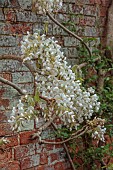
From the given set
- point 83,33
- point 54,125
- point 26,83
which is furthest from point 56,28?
point 54,125

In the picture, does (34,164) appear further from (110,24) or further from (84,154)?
(110,24)

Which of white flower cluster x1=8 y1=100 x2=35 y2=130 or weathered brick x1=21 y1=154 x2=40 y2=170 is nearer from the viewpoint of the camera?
white flower cluster x1=8 y1=100 x2=35 y2=130

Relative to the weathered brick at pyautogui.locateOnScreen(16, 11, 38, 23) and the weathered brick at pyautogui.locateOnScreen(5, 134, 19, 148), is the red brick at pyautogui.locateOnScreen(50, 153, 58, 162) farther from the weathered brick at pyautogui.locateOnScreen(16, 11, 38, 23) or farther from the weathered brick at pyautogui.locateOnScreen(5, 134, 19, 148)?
the weathered brick at pyautogui.locateOnScreen(16, 11, 38, 23)

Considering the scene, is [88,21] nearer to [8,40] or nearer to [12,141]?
[8,40]

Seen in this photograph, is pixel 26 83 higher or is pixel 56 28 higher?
pixel 56 28

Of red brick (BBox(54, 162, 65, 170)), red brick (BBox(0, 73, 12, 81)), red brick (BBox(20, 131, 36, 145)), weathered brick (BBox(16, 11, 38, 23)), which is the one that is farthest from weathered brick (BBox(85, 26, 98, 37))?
red brick (BBox(54, 162, 65, 170))

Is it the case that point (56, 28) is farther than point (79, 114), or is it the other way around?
point (56, 28)

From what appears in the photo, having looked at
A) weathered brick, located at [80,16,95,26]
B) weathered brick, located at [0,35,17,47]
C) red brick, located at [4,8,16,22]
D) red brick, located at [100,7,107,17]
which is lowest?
weathered brick, located at [0,35,17,47]

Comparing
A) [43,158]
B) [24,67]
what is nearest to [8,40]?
[24,67]

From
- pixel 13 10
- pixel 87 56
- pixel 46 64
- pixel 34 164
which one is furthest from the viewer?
pixel 87 56
